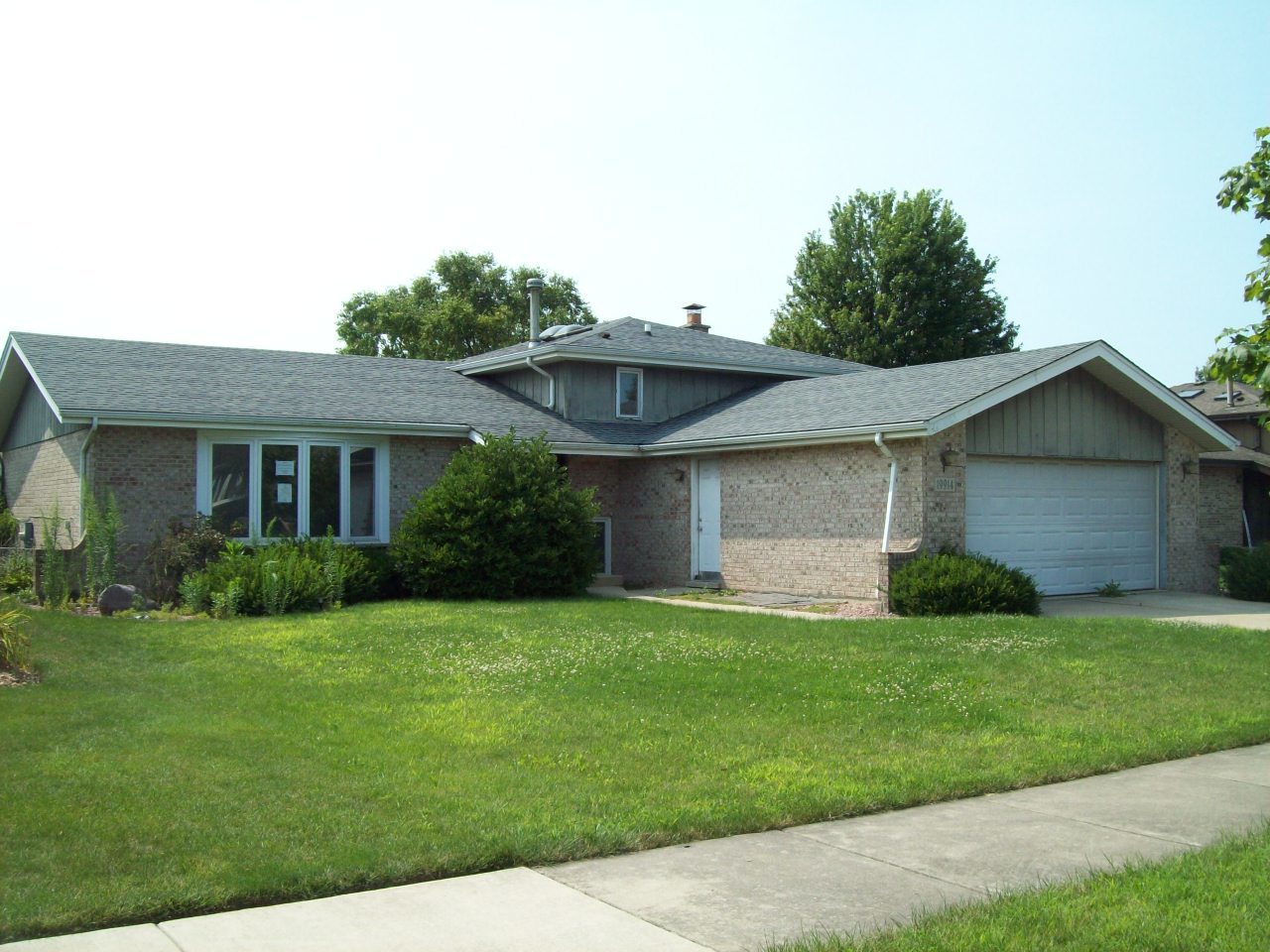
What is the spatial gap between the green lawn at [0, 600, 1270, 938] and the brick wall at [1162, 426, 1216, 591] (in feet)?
23.3

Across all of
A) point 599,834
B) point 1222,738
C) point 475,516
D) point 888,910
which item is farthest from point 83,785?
point 475,516

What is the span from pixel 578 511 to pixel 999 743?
36.8 ft

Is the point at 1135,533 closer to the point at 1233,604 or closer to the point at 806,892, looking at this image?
the point at 1233,604

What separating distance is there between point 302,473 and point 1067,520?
13006 mm

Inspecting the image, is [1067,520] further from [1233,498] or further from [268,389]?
[268,389]

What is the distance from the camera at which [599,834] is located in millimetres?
6438

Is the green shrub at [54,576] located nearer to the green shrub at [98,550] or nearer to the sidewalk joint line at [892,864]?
the green shrub at [98,550]

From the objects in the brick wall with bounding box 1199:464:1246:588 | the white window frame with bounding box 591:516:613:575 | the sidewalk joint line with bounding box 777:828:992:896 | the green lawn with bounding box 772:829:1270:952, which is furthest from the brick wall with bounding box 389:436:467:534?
the green lawn with bounding box 772:829:1270:952

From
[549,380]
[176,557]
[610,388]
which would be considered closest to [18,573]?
[176,557]

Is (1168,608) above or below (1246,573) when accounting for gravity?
below

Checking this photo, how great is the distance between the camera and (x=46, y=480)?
21.9 m

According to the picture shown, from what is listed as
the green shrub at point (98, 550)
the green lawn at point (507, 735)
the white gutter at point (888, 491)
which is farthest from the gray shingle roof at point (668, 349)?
the green lawn at point (507, 735)

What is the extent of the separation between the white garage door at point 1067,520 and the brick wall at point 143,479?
12.5 m

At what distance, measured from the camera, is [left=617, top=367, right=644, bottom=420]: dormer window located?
25.3 m
